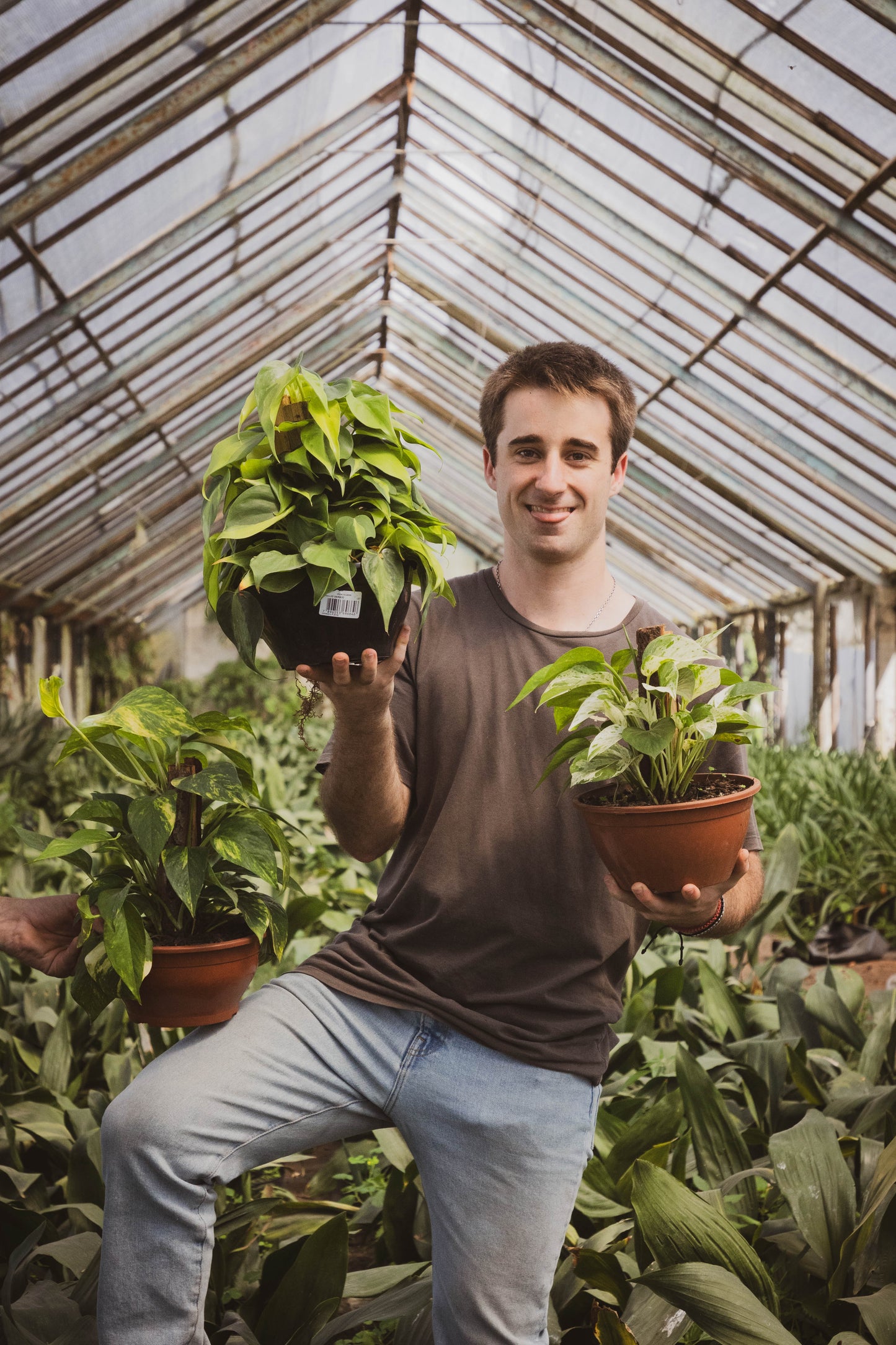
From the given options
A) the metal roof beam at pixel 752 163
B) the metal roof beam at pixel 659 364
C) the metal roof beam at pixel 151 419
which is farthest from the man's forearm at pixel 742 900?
the metal roof beam at pixel 151 419

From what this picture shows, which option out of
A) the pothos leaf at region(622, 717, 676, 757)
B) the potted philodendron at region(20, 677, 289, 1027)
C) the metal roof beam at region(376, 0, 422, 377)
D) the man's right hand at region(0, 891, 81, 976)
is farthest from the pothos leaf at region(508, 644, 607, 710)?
the metal roof beam at region(376, 0, 422, 377)

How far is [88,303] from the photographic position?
6715 millimetres

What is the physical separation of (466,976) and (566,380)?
0.93m

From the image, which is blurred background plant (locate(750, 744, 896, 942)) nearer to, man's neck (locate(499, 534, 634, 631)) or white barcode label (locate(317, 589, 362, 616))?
man's neck (locate(499, 534, 634, 631))

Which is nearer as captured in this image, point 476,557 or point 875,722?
point 875,722

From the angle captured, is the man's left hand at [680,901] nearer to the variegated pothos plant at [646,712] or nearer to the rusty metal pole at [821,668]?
the variegated pothos plant at [646,712]

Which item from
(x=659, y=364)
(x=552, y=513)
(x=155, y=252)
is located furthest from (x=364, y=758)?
(x=659, y=364)

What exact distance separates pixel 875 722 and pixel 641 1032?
311 inches

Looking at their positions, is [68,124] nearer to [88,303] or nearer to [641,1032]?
[88,303]

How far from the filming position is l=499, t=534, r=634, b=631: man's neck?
1.79 meters

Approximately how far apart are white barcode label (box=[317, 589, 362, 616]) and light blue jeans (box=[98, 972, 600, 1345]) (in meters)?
0.58

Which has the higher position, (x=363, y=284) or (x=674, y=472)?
(x=363, y=284)

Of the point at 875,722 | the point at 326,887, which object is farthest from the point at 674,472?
the point at 326,887

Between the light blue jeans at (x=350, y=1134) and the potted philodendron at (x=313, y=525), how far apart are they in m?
0.53
